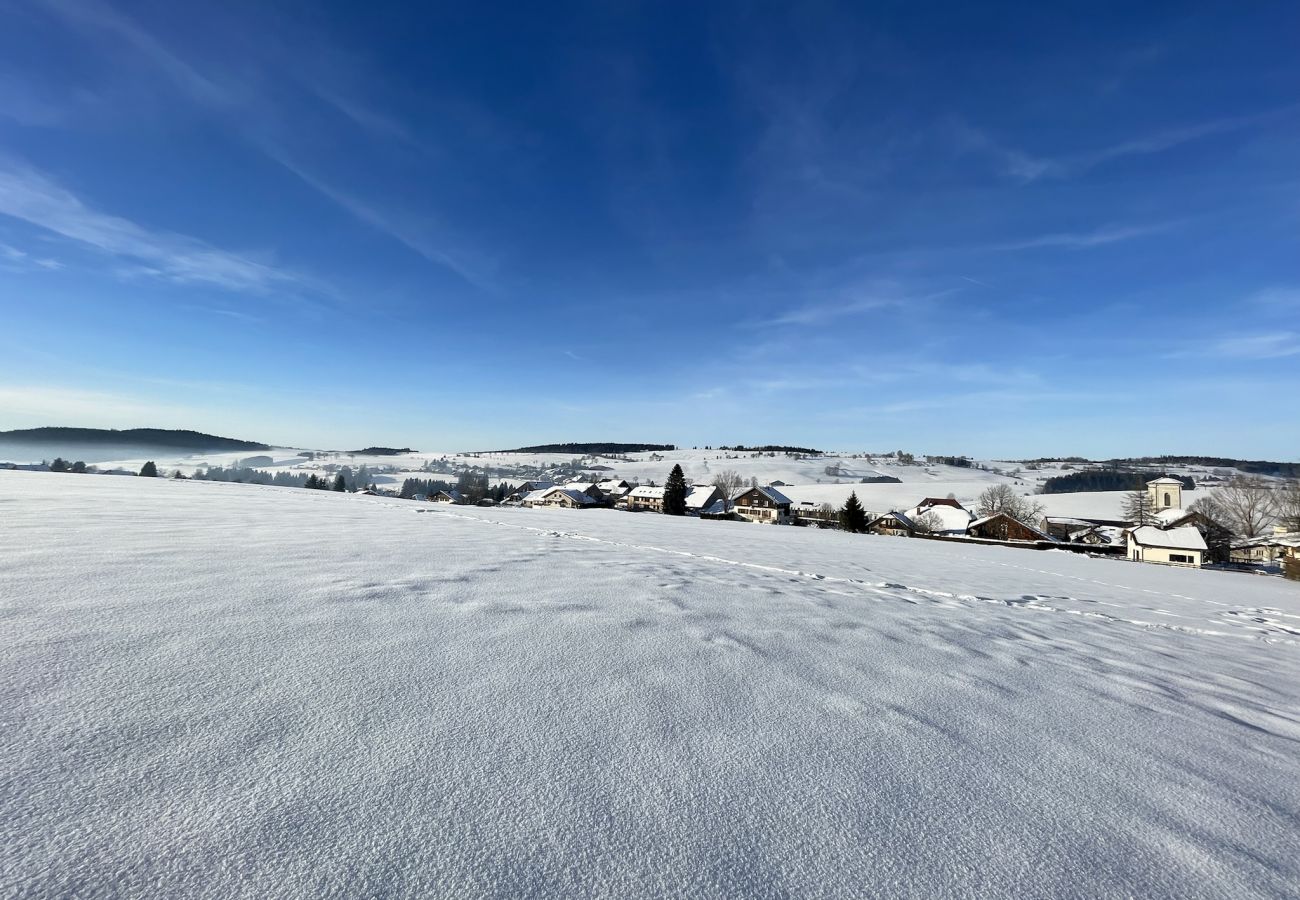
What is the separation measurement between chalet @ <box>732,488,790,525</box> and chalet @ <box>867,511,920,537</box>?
30.0ft

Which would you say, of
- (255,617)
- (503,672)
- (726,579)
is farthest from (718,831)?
(726,579)

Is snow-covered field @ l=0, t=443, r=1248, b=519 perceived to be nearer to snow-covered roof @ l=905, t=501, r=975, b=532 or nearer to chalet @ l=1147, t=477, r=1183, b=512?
chalet @ l=1147, t=477, r=1183, b=512

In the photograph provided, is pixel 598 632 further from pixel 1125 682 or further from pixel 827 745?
pixel 1125 682

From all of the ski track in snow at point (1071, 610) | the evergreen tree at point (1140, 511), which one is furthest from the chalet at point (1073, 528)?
the ski track in snow at point (1071, 610)

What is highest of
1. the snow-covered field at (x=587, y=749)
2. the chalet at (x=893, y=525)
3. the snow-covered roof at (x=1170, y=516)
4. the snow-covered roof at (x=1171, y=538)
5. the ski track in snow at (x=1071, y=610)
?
the snow-covered field at (x=587, y=749)

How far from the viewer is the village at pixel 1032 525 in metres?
30.6

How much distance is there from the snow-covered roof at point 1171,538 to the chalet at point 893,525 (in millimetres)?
15127

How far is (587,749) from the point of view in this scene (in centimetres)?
194

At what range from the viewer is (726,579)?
6.02 meters

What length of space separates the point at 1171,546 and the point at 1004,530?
8.94m

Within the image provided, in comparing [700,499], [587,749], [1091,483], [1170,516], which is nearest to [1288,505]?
[1170,516]

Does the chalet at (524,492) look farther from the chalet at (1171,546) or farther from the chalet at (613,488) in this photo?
the chalet at (1171,546)

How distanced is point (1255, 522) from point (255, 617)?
7717 cm

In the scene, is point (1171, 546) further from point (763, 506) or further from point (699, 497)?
point (699, 497)
